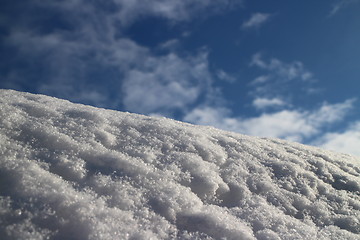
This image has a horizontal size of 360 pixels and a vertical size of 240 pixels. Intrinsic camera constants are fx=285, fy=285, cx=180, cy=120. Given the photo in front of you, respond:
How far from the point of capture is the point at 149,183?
281 cm

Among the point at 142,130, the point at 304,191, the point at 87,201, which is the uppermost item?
the point at 142,130

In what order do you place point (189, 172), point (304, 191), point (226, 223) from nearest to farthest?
point (226, 223)
point (189, 172)
point (304, 191)

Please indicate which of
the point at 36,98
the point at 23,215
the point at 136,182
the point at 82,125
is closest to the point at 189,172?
the point at 136,182

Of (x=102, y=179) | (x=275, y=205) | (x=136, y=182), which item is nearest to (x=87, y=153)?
(x=102, y=179)

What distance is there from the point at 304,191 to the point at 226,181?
106 cm

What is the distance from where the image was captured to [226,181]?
334 centimetres

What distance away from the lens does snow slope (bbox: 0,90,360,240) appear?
7.25ft

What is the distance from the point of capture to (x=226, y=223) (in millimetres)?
2586

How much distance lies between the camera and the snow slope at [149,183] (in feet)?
7.25

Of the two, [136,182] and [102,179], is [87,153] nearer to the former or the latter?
[102,179]

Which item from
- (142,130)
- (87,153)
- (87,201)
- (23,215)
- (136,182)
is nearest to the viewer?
(23,215)

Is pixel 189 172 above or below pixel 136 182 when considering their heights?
above

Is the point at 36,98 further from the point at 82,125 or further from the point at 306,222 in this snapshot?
the point at 306,222

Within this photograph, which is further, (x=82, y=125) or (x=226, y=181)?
(x=82, y=125)
